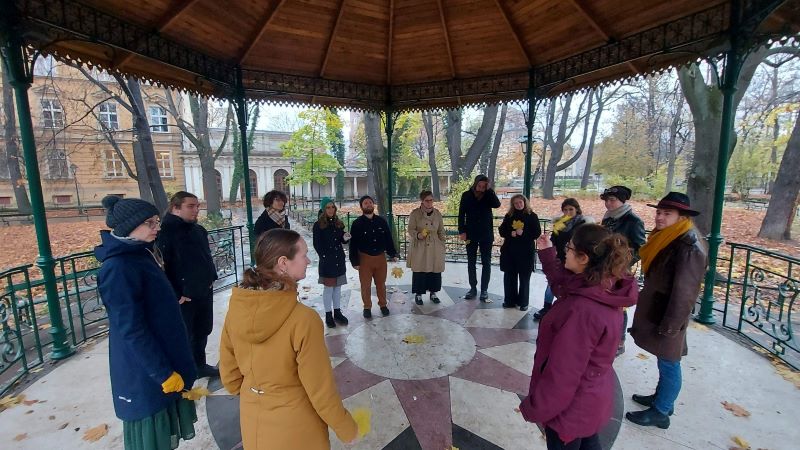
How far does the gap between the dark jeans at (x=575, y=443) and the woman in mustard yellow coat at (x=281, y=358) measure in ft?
3.78

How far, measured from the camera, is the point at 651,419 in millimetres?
3000

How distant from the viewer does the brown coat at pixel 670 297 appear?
2680mm

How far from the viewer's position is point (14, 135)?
17.8 m

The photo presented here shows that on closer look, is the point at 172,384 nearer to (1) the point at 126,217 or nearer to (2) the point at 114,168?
(1) the point at 126,217

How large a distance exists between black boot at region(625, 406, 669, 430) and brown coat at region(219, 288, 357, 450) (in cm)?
258

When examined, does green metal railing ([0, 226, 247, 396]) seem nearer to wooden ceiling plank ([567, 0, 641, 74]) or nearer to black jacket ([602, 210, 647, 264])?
black jacket ([602, 210, 647, 264])

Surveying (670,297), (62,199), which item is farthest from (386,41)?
(62,199)

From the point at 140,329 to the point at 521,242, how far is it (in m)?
4.57

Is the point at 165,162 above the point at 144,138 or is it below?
above

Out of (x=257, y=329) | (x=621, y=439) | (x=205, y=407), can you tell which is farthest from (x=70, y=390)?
(x=621, y=439)

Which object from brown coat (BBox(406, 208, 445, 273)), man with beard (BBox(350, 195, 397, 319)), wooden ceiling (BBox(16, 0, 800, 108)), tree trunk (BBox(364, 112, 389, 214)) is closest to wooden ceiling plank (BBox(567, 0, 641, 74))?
wooden ceiling (BBox(16, 0, 800, 108))

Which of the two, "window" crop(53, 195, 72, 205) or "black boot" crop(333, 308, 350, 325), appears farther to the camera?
"window" crop(53, 195, 72, 205)

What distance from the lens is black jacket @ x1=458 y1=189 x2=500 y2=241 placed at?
225 inches

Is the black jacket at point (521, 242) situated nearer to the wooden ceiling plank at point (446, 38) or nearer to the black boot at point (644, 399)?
the black boot at point (644, 399)
